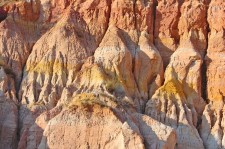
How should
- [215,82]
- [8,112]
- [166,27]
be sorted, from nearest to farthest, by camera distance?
[8,112] < [215,82] < [166,27]

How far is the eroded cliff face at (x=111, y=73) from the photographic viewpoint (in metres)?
30.0

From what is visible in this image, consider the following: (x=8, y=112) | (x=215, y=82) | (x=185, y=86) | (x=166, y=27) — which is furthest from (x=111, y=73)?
Result: (x=8, y=112)

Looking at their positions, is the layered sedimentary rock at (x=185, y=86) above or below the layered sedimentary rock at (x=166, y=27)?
below

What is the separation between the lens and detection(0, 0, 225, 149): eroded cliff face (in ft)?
98.4

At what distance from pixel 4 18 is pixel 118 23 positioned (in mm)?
6959

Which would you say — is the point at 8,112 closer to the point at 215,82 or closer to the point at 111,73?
the point at 111,73

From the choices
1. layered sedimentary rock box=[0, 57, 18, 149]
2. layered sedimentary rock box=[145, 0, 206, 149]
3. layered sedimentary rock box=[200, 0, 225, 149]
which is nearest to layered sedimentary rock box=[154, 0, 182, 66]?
layered sedimentary rock box=[145, 0, 206, 149]

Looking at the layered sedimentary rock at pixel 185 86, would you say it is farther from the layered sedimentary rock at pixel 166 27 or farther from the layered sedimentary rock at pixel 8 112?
the layered sedimentary rock at pixel 8 112

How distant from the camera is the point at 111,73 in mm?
36344

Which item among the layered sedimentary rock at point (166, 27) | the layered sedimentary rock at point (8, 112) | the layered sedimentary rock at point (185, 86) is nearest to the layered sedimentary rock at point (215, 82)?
the layered sedimentary rock at point (185, 86)

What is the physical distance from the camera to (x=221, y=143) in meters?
34.2

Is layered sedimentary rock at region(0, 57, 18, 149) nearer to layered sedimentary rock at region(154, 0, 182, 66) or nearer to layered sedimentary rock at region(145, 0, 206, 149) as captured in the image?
layered sedimentary rock at region(145, 0, 206, 149)

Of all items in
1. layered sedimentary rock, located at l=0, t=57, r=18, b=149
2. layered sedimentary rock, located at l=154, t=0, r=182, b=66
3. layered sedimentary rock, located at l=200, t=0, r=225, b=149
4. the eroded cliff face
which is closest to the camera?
the eroded cliff face

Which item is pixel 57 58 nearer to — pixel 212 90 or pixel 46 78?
pixel 46 78
